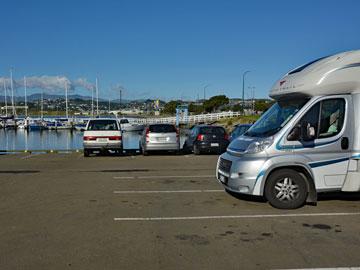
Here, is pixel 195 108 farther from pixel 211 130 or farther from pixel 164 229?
pixel 164 229

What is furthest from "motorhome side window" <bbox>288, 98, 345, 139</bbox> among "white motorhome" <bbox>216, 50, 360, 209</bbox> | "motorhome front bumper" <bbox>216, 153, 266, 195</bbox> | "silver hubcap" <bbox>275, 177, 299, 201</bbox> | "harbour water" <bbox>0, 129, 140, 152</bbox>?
"harbour water" <bbox>0, 129, 140, 152</bbox>

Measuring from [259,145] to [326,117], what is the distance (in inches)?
53.9

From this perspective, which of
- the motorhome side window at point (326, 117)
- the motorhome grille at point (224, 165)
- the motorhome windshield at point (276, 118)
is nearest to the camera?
the motorhome side window at point (326, 117)

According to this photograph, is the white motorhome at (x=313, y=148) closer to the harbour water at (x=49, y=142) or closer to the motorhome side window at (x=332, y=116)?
the motorhome side window at (x=332, y=116)

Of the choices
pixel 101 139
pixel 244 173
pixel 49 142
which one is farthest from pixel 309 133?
pixel 49 142

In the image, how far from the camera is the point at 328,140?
26.7 feet

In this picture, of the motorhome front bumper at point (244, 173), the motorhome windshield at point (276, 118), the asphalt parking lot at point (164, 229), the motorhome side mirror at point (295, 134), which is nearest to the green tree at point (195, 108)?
the asphalt parking lot at point (164, 229)

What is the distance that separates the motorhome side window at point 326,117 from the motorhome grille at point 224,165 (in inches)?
61.5

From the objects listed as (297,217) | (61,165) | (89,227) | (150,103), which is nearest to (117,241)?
(89,227)

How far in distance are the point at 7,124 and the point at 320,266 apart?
95.8 meters

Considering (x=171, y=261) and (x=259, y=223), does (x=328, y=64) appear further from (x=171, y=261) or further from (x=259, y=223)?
(x=171, y=261)

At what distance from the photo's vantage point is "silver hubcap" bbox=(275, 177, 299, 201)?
26.4ft

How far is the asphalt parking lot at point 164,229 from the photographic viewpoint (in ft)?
17.6

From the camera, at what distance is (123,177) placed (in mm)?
12453
